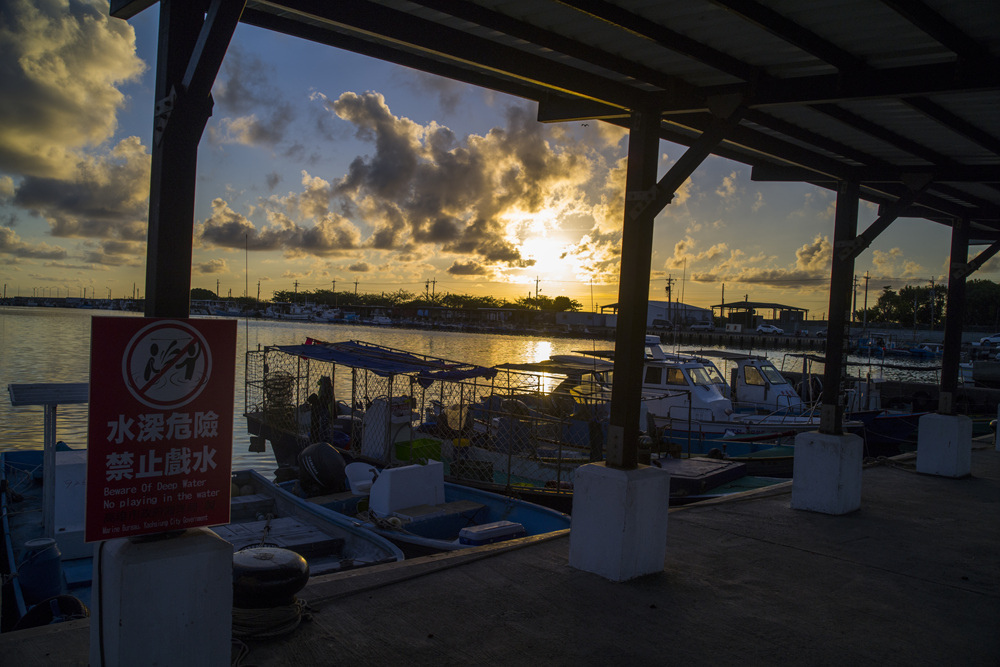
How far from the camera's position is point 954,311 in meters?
10.3

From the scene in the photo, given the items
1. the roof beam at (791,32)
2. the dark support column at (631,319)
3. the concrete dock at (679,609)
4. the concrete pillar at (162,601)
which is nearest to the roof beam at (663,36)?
the roof beam at (791,32)

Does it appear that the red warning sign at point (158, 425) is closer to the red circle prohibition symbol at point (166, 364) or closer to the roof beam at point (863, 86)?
the red circle prohibition symbol at point (166, 364)

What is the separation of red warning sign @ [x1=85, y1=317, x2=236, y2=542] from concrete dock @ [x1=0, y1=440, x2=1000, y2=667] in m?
1.20

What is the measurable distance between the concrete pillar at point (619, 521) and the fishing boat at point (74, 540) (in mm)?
3101

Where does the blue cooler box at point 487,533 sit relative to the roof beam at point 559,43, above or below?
below

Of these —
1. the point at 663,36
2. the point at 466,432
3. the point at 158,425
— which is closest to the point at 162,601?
the point at 158,425

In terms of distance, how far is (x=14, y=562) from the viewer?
311 inches

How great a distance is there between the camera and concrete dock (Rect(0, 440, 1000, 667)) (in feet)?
13.2

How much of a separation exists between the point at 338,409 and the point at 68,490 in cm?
1026

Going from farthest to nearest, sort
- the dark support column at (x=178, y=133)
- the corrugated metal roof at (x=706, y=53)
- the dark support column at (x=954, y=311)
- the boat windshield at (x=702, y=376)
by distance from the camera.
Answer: the boat windshield at (x=702, y=376) → the dark support column at (x=954, y=311) → the corrugated metal roof at (x=706, y=53) → the dark support column at (x=178, y=133)

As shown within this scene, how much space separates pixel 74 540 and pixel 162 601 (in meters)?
6.03

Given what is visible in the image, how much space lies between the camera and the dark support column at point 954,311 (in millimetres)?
9891

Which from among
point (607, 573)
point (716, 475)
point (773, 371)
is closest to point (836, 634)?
point (607, 573)

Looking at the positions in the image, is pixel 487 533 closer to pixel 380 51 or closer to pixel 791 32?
pixel 380 51
